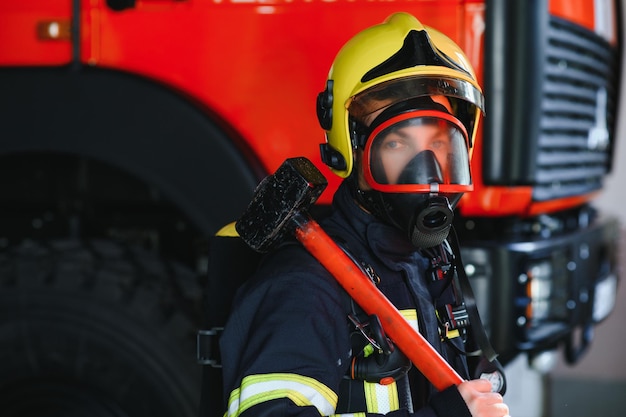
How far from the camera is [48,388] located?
2471 millimetres

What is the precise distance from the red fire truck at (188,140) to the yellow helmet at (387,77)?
0.41 meters

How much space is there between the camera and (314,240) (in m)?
1.74

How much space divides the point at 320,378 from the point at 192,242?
1344mm

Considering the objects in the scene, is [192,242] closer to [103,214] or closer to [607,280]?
[103,214]

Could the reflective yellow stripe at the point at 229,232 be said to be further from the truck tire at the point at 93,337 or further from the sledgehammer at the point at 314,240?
the truck tire at the point at 93,337

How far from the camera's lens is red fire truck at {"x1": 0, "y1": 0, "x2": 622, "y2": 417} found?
2.33 metres

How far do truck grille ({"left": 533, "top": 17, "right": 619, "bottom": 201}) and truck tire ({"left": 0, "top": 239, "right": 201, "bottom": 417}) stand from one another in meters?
1.05

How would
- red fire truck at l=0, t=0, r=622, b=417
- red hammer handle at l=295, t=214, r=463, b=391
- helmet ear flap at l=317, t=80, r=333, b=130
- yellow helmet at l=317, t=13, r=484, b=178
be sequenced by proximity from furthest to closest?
red fire truck at l=0, t=0, r=622, b=417 → helmet ear flap at l=317, t=80, r=333, b=130 → yellow helmet at l=317, t=13, r=484, b=178 → red hammer handle at l=295, t=214, r=463, b=391

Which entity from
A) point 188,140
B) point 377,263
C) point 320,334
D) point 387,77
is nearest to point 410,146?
point 387,77

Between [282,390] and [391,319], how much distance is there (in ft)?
0.87

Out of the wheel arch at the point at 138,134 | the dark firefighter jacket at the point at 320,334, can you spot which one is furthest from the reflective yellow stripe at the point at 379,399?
the wheel arch at the point at 138,134

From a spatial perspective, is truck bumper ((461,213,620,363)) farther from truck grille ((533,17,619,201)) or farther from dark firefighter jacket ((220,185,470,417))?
dark firefighter jacket ((220,185,470,417))

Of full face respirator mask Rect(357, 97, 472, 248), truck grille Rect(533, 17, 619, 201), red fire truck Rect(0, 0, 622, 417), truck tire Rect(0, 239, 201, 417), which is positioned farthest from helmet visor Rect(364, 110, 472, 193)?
truck tire Rect(0, 239, 201, 417)

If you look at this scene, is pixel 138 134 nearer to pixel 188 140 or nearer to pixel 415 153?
pixel 188 140
